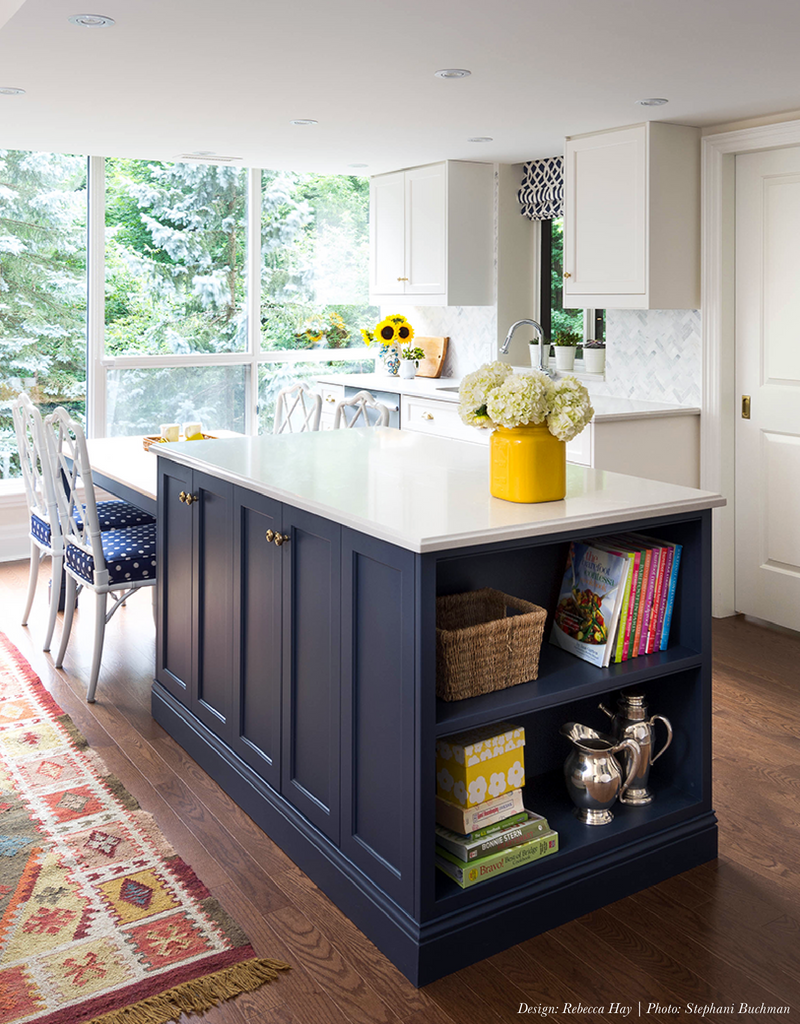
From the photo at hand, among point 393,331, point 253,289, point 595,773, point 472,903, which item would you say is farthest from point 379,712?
point 253,289

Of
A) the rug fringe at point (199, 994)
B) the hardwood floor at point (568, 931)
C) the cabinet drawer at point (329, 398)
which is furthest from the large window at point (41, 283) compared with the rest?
the rug fringe at point (199, 994)

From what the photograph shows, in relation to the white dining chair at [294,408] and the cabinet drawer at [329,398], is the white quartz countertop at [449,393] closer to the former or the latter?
the cabinet drawer at [329,398]

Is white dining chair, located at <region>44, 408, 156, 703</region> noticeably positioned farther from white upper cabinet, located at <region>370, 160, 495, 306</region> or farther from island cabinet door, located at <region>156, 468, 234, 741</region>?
white upper cabinet, located at <region>370, 160, 495, 306</region>

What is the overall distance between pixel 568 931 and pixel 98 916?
3.42ft

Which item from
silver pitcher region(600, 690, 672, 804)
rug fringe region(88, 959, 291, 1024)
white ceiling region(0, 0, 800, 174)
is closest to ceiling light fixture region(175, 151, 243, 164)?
white ceiling region(0, 0, 800, 174)

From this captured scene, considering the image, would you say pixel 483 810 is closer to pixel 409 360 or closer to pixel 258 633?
pixel 258 633

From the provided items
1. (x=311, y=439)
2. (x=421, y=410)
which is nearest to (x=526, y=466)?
(x=311, y=439)

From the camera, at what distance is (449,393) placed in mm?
4953

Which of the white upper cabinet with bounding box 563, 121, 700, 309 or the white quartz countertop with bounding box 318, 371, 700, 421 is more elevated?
the white upper cabinet with bounding box 563, 121, 700, 309

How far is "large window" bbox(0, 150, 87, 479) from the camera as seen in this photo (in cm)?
525

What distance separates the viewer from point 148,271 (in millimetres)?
5648

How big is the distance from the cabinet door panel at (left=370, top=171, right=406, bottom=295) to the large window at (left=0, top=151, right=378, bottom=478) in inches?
17.4

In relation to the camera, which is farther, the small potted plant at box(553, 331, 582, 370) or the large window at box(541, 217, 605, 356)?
the large window at box(541, 217, 605, 356)

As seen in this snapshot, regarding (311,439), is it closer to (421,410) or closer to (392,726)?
(392,726)
